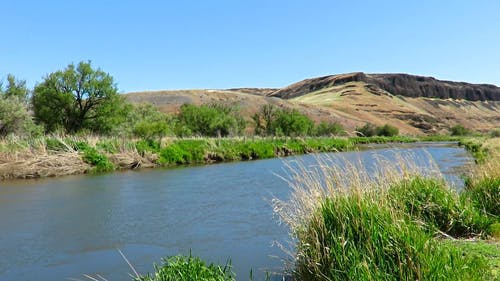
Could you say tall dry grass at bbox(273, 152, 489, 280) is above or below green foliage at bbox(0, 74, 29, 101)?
below

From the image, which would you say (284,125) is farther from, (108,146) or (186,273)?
(186,273)

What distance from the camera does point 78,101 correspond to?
42031 millimetres

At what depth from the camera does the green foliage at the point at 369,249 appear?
4827mm

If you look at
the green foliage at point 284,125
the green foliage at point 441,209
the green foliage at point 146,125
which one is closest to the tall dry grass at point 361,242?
the green foliage at point 441,209

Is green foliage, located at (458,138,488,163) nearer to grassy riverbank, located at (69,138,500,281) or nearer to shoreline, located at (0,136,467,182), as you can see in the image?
shoreline, located at (0,136,467,182)

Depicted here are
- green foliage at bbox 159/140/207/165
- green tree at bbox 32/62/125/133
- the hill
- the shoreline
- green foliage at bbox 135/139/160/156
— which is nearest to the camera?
the shoreline

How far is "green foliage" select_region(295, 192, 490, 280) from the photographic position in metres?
4.83

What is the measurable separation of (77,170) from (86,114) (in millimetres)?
19101

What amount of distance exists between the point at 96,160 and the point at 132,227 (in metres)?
16.3

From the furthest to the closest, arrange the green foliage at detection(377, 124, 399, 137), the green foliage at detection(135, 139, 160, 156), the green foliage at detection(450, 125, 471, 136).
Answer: the green foliage at detection(450, 125, 471, 136)
the green foliage at detection(377, 124, 399, 137)
the green foliage at detection(135, 139, 160, 156)

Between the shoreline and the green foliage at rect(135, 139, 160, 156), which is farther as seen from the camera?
the green foliage at rect(135, 139, 160, 156)

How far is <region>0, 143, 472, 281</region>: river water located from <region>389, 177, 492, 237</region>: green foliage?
753 millimetres

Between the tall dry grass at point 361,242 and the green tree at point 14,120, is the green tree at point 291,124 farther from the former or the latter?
the tall dry grass at point 361,242

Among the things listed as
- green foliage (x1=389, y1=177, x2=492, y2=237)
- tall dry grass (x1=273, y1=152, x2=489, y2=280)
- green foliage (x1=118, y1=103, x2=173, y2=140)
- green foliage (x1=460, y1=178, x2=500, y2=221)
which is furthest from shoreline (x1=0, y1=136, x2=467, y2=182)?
tall dry grass (x1=273, y1=152, x2=489, y2=280)
